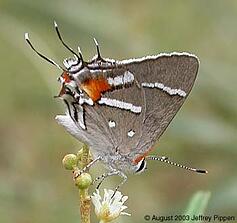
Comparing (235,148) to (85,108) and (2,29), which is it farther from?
(85,108)

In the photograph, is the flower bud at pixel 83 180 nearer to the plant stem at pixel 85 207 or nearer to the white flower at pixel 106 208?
the plant stem at pixel 85 207

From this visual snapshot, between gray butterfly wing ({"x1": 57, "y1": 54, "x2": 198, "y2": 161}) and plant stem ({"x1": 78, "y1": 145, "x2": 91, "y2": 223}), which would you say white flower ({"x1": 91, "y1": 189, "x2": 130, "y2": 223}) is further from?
A: gray butterfly wing ({"x1": 57, "y1": 54, "x2": 198, "y2": 161})

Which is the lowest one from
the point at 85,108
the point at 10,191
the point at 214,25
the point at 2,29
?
the point at 85,108

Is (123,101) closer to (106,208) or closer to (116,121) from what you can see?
(116,121)

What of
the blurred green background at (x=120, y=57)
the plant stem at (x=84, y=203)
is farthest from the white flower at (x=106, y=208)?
the blurred green background at (x=120, y=57)

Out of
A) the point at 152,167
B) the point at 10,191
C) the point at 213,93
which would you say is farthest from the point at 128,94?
the point at 152,167

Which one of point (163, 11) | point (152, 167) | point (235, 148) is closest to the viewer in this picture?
point (235, 148)

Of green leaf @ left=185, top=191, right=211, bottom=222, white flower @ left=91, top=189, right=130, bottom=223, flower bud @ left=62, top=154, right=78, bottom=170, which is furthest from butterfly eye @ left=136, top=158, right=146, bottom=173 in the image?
flower bud @ left=62, top=154, right=78, bottom=170
